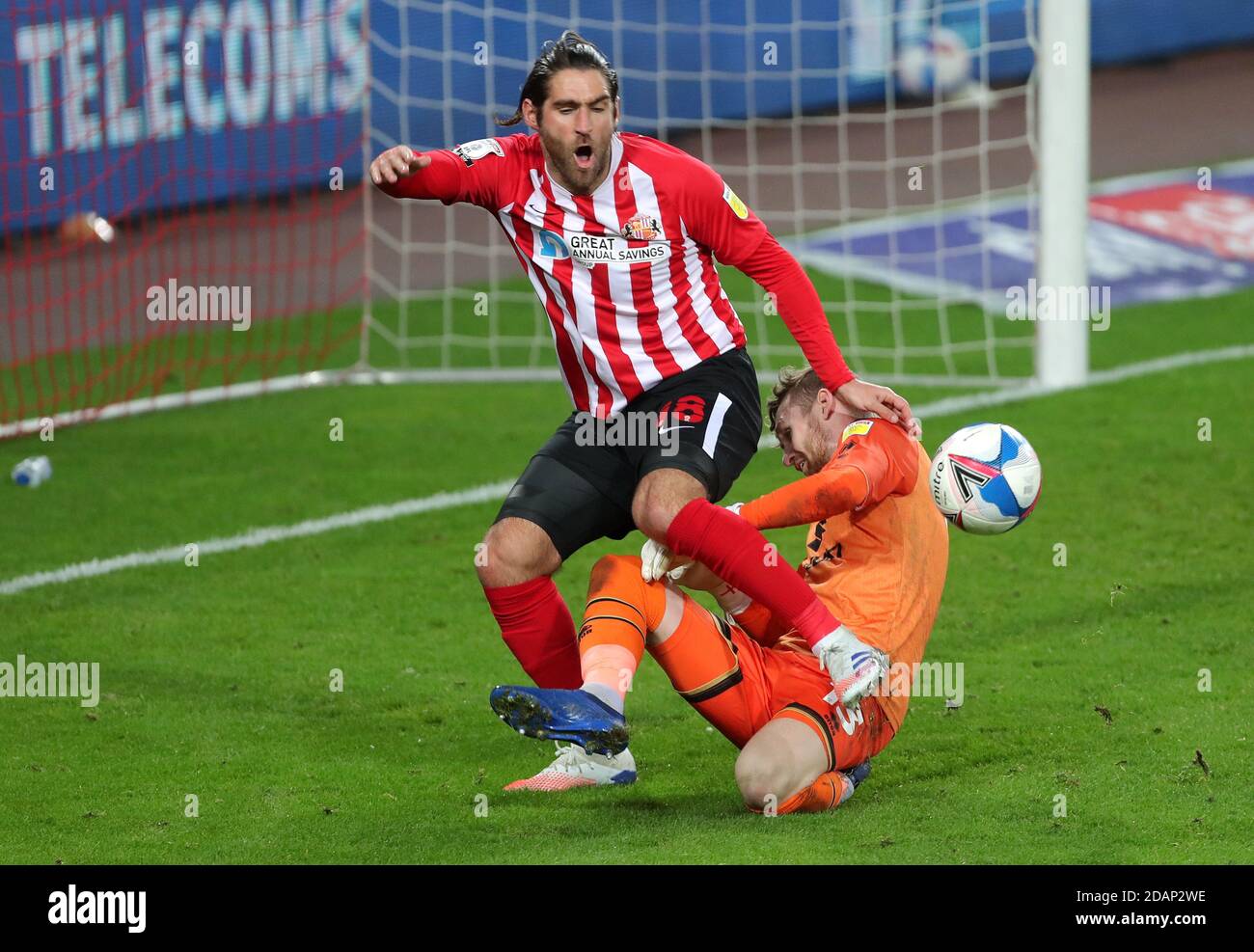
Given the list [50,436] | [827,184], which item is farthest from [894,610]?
[827,184]

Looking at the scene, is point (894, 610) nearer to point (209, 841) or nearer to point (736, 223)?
point (736, 223)

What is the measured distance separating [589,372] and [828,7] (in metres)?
10.3

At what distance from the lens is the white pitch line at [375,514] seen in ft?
23.1

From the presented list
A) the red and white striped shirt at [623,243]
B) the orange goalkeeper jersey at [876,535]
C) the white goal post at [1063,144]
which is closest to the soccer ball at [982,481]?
the orange goalkeeper jersey at [876,535]

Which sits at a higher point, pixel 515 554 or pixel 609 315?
pixel 609 315

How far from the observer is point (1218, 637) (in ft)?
19.4

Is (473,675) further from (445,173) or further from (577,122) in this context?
(577,122)

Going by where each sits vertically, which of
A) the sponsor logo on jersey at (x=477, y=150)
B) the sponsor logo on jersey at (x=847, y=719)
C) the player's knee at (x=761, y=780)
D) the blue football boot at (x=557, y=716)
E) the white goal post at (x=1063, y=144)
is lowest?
the player's knee at (x=761, y=780)

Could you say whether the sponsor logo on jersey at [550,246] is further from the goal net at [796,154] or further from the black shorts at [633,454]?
the goal net at [796,154]

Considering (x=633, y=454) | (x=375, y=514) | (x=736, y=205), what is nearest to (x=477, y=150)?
(x=736, y=205)

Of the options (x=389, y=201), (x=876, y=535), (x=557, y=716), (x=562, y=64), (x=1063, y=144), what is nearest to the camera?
(x=557, y=716)

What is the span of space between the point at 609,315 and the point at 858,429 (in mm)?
702

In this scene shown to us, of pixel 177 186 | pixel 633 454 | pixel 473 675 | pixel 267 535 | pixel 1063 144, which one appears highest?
pixel 177 186

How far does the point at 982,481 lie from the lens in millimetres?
4688
